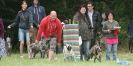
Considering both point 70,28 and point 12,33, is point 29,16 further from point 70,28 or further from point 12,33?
point 12,33

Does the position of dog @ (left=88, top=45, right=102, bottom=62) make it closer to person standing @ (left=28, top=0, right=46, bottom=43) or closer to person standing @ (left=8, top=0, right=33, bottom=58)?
person standing @ (left=8, top=0, right=33, bottom=58)

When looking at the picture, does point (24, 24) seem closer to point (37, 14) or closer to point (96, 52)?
point (37, 14)

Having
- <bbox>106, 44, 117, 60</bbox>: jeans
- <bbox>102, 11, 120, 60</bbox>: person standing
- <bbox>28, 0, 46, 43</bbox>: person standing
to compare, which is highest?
<bbox>28, 0, 46, 43</bbox>: person standing

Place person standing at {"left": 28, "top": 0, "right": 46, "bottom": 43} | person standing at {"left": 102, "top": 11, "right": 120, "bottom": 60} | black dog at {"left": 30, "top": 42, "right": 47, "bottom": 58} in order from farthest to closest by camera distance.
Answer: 1. person standing at {"left": 28, "top": 0, "right": 46, "bottom": 43}
2. person standing at {"left": 102, "top": 11, "right": 120, "bottom": 60}
3. black dog at {"left": 30, "top": 42, "right": 47, "bottom": 58}

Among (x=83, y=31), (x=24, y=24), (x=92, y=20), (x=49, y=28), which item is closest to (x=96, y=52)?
(x=83, y=31)

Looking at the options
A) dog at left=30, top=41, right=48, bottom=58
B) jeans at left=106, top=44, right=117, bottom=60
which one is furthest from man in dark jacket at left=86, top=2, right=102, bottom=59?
dog at left=30, top=41, right=48, bottom=58

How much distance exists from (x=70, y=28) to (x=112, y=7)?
16.3 meters

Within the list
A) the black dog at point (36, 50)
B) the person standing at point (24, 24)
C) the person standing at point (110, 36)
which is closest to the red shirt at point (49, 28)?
the black dog at point (36, 50)

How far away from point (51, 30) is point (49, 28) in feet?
0.32

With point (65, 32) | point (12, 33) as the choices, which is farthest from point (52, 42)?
point (12, 33)

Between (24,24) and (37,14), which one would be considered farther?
(37,14)

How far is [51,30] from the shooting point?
1842cm

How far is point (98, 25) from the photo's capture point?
788 inches

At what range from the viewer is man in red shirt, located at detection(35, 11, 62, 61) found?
18342mm
